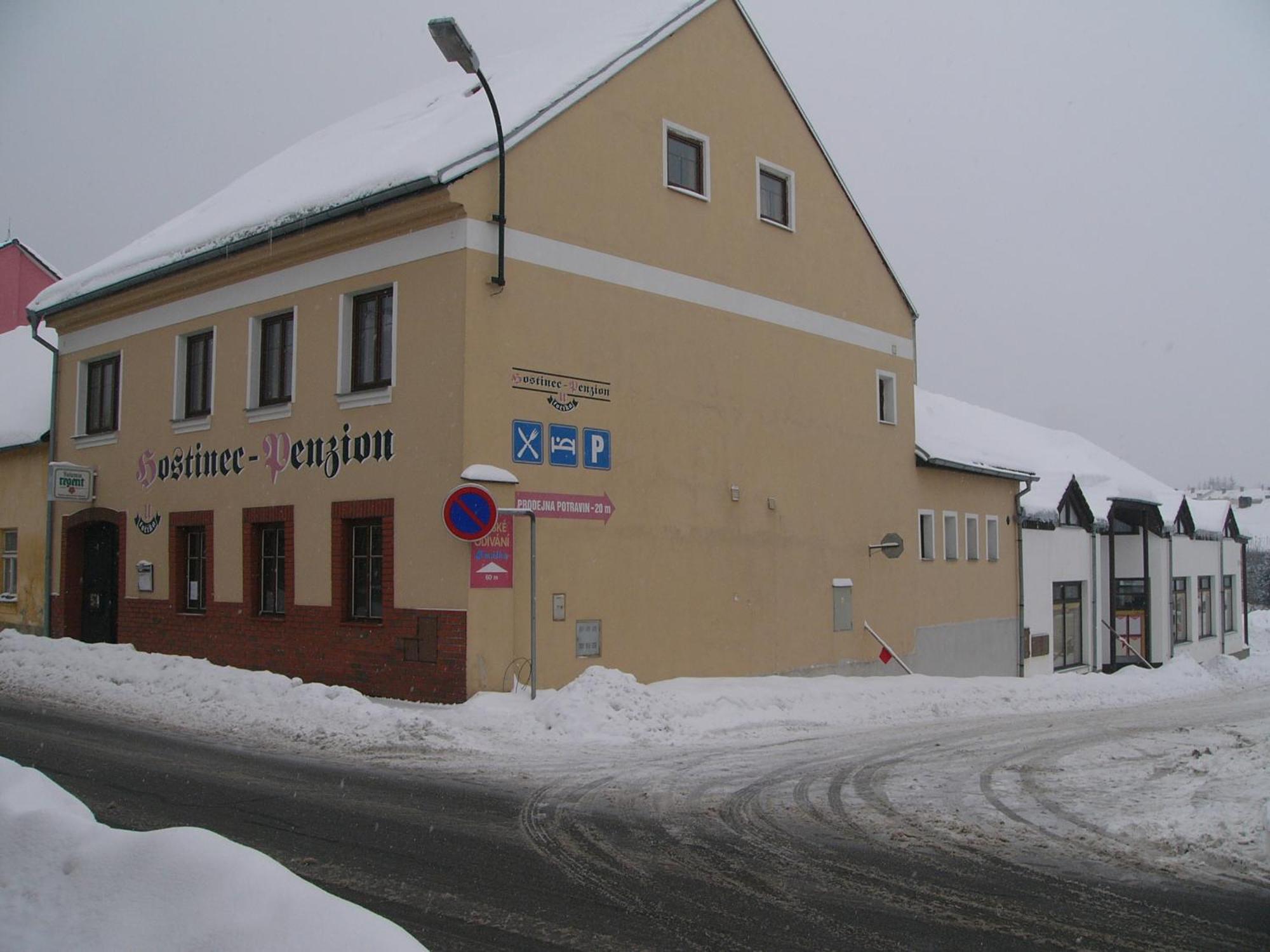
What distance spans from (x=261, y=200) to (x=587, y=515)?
8012 millimetres

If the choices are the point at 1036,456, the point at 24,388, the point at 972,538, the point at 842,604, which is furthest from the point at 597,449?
the point at 1036,456

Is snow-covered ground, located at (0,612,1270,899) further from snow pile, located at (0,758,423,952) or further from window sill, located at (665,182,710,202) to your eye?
window sill, located at (665,182,710,202)

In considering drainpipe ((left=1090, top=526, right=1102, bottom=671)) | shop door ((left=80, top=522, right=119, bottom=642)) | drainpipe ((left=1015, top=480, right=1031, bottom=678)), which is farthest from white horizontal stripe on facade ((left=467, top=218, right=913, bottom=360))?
drainpipe ((left=1090, top=526, right=1102, bottom=671))

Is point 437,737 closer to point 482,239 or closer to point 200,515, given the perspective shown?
point 482,239

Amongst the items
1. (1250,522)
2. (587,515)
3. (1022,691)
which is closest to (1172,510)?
(1022,691)

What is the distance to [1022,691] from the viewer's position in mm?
18766

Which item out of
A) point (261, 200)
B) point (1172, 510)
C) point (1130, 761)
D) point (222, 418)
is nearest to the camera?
point (1130, 761)

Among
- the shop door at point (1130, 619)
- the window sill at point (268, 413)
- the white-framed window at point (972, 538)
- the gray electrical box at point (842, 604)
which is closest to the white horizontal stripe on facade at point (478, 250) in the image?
the window sill at point (268, 413)

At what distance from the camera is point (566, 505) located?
1401 centimetres

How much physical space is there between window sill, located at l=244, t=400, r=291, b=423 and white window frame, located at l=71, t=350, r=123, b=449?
3.88 m

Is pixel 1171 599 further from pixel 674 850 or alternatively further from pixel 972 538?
pixel 674 850

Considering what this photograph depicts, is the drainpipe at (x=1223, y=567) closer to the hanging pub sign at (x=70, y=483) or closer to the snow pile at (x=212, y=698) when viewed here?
the snow pile at (x=212, y=698)

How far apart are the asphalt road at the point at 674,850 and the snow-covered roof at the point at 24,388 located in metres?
11.3

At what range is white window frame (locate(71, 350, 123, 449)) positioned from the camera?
60.3 ft
